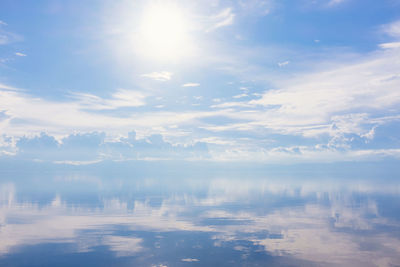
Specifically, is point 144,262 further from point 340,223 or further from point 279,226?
point 340,223

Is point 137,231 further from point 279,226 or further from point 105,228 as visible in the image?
point 279,226

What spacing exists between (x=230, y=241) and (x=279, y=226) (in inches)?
691

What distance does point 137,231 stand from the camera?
6275 cm

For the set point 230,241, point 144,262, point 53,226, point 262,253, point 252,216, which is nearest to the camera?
point 144,262

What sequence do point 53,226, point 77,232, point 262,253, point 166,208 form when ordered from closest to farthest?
point 262,253
point 77,232
point 53,226
point 166,208

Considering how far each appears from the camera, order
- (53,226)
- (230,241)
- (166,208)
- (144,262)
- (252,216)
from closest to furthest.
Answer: (144,262), (230,241), (53,226), (252,216), (166,208)

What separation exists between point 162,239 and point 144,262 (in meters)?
12.6

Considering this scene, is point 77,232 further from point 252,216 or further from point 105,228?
point 252,216

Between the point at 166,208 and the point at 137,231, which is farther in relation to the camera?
the point at 166,208

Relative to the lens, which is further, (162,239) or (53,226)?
(53,226)

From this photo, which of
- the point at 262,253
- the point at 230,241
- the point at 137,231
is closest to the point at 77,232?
the point at 137,231

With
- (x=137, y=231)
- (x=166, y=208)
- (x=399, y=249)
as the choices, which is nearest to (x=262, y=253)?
(x=399, y=249)

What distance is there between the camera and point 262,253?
48031 mm

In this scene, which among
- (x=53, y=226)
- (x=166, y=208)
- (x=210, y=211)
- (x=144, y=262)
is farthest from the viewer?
(x=166, y=208)
